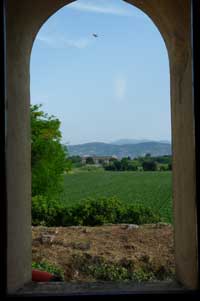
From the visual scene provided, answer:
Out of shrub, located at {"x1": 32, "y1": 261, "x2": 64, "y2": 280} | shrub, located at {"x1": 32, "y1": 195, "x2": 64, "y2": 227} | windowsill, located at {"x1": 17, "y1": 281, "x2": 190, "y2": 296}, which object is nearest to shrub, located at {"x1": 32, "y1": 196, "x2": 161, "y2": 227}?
shrub, located at {"x1": 32, "y1": 195, "x2": 64, "y2": 227}

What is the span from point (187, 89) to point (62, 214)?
9766 mm

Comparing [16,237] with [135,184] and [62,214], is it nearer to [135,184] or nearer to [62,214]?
[62,214]

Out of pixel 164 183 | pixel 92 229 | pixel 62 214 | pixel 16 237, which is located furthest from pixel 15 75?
pixel 164 183

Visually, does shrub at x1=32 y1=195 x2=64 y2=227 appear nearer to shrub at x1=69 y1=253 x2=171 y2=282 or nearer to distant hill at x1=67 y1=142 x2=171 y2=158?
shrub at x1=69 y1=253 x2=171 y2=282

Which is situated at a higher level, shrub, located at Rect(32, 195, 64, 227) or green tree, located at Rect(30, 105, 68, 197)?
green tree, located at Rect(30, 105, 68, 197)

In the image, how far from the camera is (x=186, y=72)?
3143 mm

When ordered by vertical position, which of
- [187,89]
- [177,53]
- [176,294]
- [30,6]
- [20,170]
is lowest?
[176,294]

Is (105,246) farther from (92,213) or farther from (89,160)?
(89,160)

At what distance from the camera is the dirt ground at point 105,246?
7.98 metres

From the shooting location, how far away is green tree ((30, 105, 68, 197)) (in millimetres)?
13180

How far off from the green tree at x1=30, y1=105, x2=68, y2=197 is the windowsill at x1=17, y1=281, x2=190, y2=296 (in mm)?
9946

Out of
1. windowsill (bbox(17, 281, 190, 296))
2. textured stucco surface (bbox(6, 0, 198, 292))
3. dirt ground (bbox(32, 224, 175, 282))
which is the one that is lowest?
dirt ground (bbox(32, 224, 175, 282))

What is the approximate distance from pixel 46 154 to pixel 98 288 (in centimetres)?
1042

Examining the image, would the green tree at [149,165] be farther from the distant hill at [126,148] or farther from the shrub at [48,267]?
the shrub at [48,267]
